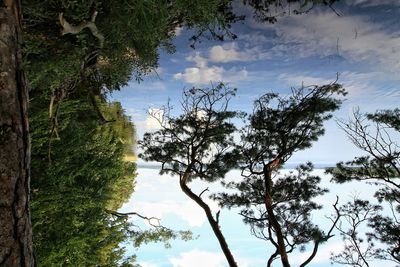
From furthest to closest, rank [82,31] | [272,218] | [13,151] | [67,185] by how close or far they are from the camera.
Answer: [272,218] → [67,185] → [82,31] → [13,151]

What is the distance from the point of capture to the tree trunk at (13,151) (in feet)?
5.48

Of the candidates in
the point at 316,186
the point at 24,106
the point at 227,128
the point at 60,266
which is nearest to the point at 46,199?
the point at 60,266

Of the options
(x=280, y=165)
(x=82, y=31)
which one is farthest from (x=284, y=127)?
(x=82, y=31)

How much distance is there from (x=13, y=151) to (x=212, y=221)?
8102mm

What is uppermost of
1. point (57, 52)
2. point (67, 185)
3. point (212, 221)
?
point (57, 52)

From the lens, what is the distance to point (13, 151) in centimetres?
173

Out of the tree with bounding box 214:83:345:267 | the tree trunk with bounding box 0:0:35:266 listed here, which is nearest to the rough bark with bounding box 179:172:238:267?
the tree with bounding box 214:83:345:267

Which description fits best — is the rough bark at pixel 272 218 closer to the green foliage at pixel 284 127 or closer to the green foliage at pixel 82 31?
the green foliage at pixel 284 127

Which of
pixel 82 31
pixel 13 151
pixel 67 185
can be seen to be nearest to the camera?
pixel 13 151

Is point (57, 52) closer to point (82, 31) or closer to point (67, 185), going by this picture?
point (82, 31)

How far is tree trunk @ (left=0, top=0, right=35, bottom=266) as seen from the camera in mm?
1669

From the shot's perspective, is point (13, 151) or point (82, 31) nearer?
point (13, 151)

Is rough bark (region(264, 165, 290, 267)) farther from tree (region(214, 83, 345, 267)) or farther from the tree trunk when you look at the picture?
the tree trunk

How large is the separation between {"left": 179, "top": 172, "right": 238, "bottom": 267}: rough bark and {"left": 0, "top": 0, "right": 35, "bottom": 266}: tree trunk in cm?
778
